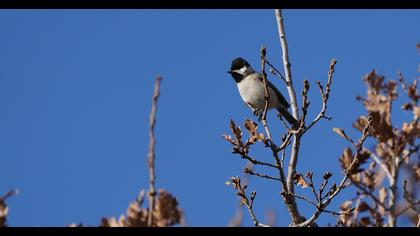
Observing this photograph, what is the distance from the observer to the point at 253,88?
744 cm

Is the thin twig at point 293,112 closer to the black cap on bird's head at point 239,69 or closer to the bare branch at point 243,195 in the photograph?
the bare branch at point 243,195

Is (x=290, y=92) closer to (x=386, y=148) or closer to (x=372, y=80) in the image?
(x=386, y=148)

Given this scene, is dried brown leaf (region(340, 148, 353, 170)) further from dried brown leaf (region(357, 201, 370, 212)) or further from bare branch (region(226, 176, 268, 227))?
bare branch (region(226, 176, 268, 227))

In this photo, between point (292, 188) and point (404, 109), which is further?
point (404, 109)

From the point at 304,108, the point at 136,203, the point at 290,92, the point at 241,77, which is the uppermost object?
the point at 241,77

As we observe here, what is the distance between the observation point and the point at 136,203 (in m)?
2.82

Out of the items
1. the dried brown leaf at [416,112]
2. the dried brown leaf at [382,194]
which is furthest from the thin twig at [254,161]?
the dried brown leaf at [416,112]
